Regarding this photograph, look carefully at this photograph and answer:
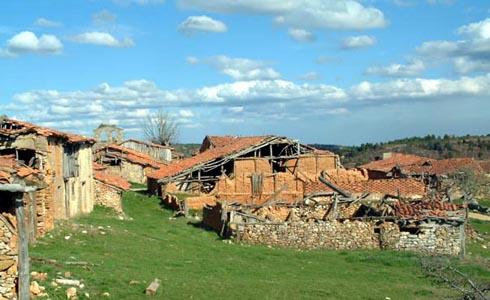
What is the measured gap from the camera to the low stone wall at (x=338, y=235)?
31.4 m

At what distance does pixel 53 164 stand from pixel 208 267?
39.1 feet

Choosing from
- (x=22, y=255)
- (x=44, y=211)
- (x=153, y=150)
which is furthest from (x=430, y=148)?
(x=22, y=255)

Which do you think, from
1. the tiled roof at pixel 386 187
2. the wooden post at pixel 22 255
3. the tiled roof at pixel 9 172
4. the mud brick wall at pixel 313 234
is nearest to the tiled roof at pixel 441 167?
the tiled roof at pixel 386 187

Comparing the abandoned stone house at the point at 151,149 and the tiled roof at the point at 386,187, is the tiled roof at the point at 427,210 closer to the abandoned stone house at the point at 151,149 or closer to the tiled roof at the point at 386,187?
the tiled roof at the point at 386,187

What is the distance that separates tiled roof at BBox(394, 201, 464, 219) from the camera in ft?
104

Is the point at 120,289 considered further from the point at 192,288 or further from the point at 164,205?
the point at 164,205

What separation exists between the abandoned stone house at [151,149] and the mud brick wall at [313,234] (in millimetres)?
51044

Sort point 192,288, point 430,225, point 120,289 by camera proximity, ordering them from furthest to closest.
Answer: point 430,225 → point 192,288 → point 120,289

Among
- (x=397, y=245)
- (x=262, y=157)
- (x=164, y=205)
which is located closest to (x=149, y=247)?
(x=397, y=245)

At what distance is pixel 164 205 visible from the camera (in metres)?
45.7

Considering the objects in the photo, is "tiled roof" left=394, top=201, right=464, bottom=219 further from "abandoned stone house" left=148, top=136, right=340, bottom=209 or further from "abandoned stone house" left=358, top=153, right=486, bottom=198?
"abandoned stone house" left=358, top=153, right=486, bottom=198

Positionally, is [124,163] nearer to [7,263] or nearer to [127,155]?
[127,155]

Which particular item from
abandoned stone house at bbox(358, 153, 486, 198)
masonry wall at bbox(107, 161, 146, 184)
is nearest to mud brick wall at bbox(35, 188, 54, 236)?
abandoned stone house at bbox(358, 153, 486, 198)

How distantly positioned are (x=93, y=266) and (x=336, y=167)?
32792mm
